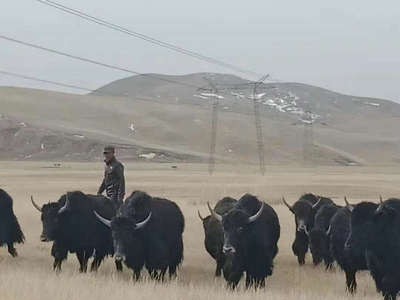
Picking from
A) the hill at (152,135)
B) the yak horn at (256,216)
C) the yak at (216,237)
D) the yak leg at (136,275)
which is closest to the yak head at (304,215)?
the yak at (216,237)

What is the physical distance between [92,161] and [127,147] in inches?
374

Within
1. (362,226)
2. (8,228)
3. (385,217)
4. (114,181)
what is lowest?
(8,228)

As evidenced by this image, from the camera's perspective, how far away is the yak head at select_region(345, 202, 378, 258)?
13479 millimetres

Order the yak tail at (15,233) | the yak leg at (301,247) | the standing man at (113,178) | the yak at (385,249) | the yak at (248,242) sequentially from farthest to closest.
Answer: the yak leg at (301,247) → the yak tail at (15,233) → the standing man at (113,178) → the yak at (248,242) → the yak at (385,249)

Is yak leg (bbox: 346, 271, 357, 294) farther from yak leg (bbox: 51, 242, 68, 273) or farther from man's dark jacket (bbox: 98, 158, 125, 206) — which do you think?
yak leg (bbox: 51, 242, 68, 273)

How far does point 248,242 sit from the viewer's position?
1473cm

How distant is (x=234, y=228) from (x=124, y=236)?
6.59ft

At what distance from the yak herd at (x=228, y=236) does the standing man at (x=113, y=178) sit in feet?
1.28

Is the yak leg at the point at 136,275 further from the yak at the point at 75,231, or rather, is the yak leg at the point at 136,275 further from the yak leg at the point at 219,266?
the yak leg at the point at 219,266

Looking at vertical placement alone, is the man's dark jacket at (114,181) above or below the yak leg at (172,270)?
above

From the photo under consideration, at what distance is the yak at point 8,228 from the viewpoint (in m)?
19.0

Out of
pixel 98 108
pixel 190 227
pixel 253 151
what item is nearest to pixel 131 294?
pixel 190 227

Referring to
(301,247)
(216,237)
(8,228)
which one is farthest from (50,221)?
(301,247)

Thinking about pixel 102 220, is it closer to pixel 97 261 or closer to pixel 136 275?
pixel 97 261
